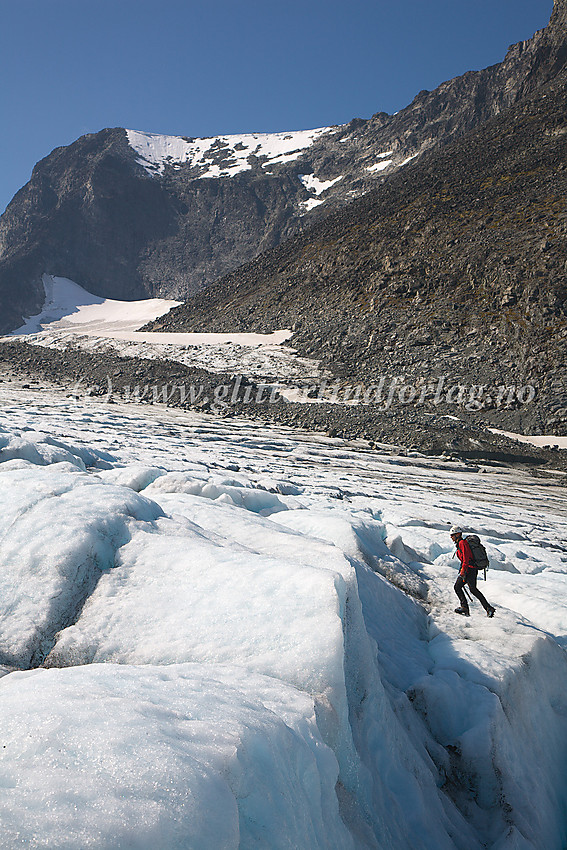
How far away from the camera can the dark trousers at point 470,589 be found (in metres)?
7.21

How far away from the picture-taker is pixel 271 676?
12.0ft

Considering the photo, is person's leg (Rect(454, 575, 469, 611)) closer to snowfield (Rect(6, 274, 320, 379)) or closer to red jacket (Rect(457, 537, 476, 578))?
red jacket (Rect(457, 537, 476, 578))

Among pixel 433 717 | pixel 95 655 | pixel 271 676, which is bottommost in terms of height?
pixel 433 717

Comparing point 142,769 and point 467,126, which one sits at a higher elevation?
point 467,126

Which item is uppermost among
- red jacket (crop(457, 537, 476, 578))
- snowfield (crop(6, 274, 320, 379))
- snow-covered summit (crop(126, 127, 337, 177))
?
snow-covered summit (crop(126, 127, 337, 177))

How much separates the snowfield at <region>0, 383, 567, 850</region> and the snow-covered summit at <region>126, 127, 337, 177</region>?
535 ft

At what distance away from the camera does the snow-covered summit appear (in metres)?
156

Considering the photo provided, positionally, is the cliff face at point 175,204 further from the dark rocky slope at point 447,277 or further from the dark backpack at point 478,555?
the dark backpack at point 478,555

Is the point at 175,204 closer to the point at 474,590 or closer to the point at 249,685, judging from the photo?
the point at 474,590

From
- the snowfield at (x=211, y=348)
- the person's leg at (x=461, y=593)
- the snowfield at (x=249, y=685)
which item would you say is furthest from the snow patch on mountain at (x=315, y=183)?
the snowfield at (x=249, y=685)

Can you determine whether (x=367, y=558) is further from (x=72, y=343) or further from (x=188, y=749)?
(x=72, y=343)

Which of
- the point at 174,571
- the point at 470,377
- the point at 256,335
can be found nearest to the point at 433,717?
the point at 174,571

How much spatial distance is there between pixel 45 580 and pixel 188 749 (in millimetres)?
2554

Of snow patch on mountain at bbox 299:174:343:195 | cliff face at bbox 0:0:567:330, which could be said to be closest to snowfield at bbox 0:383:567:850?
cliff face at bbox 0:0:567:330
